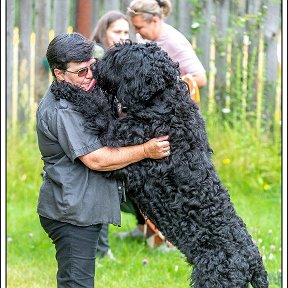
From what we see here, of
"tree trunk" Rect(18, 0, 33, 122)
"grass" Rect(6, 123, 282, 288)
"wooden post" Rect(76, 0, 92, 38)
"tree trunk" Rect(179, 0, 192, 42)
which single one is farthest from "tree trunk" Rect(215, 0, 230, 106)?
"tree trunk" Rect(18, 0, 33, 122)

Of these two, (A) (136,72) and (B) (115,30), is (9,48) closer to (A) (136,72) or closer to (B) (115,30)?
(B) (115,30)

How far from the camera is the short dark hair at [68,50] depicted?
12.3ft

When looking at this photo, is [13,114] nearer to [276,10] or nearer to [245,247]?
[276,10]

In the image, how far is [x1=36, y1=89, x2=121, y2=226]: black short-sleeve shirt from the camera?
3.69 metres

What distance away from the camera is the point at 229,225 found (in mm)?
3691

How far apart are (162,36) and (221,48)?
256 cm

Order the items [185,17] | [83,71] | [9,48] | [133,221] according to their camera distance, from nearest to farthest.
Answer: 1. [83,71]
2. [133,221]
3. [9,48]
4. [185,17]

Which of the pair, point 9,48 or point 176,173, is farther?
point 9,48

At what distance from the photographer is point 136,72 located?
3.57m

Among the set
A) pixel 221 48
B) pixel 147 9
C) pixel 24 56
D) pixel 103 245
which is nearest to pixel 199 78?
pixel 147 9

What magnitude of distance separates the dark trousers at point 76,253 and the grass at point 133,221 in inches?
55.5

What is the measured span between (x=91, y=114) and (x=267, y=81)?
16.2ft

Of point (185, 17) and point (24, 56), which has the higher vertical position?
point (185, 17)

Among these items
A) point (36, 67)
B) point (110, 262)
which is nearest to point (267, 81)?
point (36, 67)
